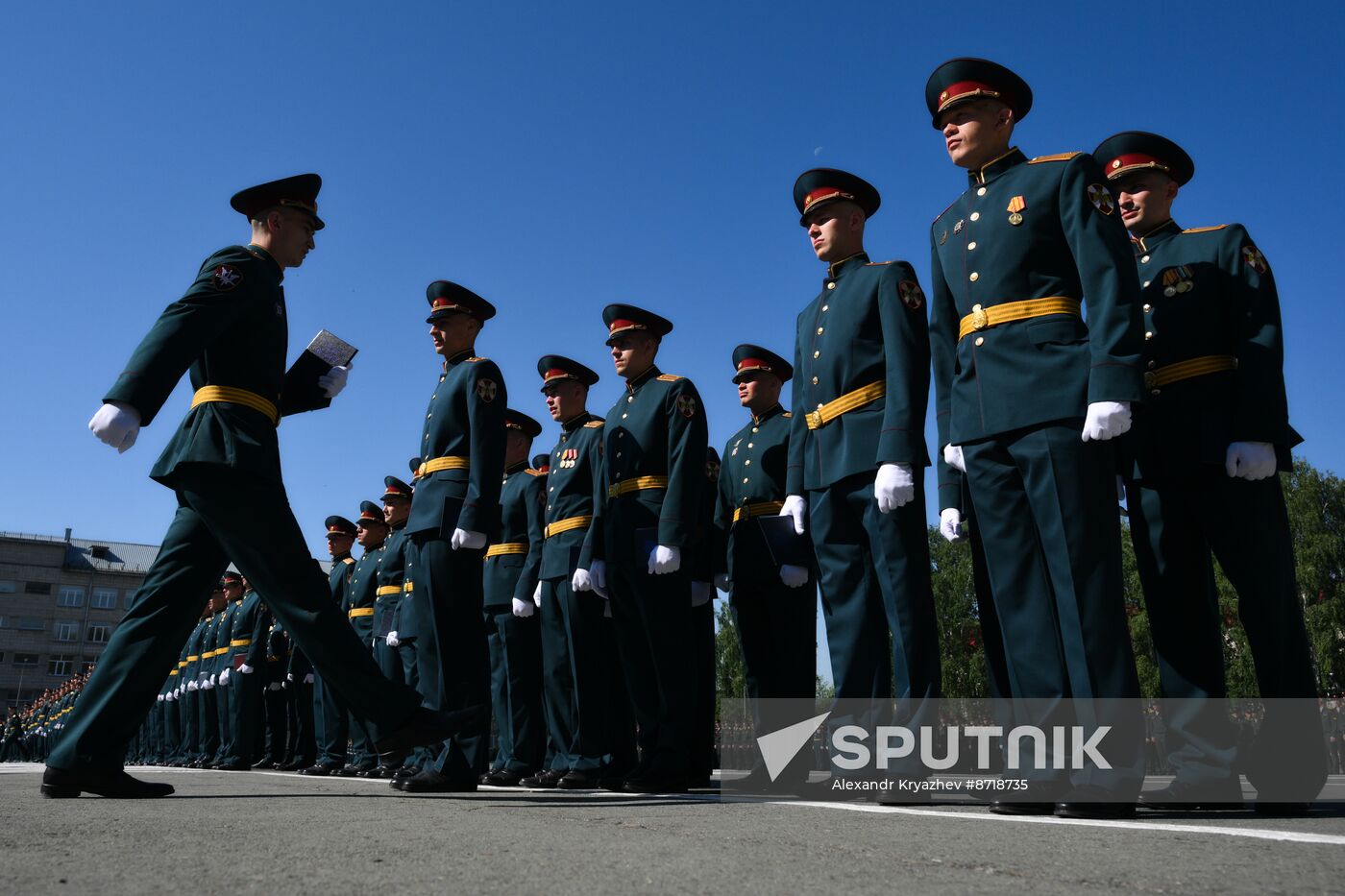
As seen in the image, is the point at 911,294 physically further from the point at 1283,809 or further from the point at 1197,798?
the point at 1283,809

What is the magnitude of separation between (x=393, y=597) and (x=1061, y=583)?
259 inches

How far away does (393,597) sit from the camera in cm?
902

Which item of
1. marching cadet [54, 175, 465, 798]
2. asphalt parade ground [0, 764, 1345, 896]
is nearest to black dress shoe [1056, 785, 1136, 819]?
asphalt parade ground [0, 764, 1345, 896]

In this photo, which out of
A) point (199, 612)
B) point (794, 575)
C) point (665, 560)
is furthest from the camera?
point (794, 575)

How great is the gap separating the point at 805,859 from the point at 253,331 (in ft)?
11.6

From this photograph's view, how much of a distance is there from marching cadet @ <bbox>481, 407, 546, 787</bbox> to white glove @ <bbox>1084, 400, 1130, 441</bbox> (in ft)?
16.9

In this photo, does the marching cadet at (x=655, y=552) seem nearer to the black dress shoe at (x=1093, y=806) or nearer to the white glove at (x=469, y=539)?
the white glove at (x=469, y=539)

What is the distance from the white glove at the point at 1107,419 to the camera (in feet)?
11.3

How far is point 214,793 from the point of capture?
4.92 meters

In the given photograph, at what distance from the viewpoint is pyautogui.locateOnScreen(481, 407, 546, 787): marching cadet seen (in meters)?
8.30

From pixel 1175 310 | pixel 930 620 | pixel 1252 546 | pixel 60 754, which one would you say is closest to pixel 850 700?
pixel 930 620

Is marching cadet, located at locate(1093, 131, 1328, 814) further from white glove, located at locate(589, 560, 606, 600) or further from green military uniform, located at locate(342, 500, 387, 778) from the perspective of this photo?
green military uniform, located at locate(342, 500, 387, 778)

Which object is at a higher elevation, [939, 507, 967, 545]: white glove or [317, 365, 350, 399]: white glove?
[317, 365, 350, 399]: white glove

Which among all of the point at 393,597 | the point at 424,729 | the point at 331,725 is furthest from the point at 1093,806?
the point at 331,725
